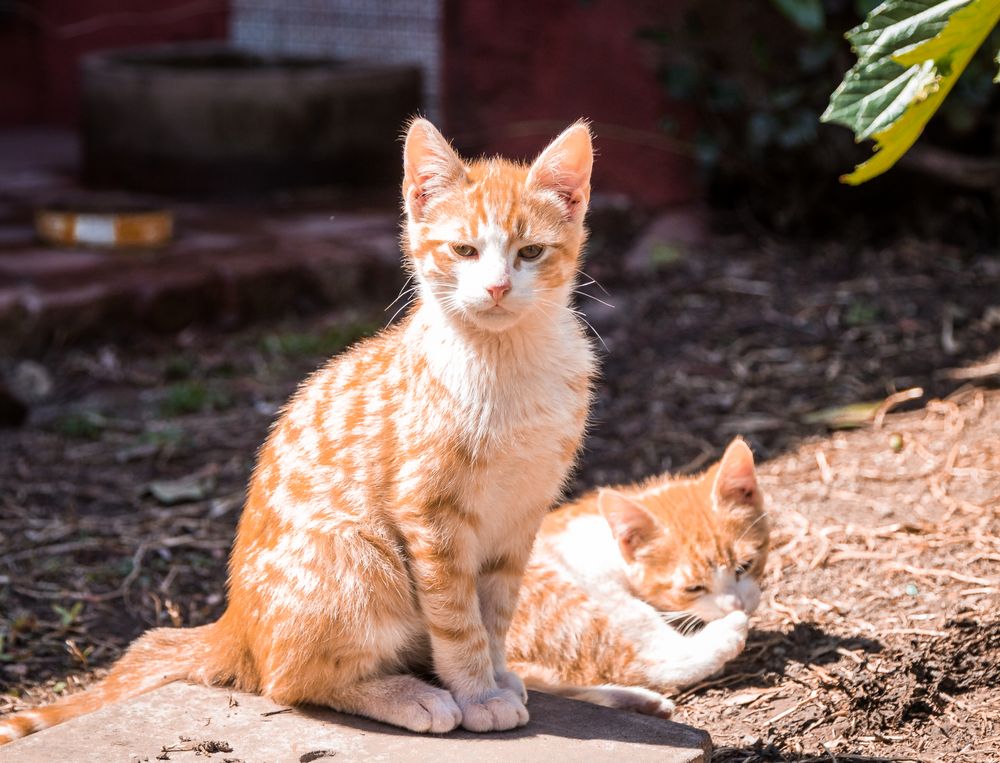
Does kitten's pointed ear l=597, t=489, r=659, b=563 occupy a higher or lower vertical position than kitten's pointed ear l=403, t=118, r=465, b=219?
lower

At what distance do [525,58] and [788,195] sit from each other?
1.78 m

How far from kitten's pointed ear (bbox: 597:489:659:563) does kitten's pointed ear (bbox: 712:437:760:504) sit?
0.72 ft

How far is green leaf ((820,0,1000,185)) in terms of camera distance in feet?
8.63

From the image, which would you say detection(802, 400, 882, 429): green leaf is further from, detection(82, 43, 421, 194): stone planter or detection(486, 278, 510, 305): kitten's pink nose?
detection(82, 43, 421, 194): stone planter

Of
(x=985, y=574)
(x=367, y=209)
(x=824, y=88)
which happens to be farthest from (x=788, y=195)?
(x=985, y=574)

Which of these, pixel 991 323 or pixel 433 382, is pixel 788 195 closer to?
pixel 991 323

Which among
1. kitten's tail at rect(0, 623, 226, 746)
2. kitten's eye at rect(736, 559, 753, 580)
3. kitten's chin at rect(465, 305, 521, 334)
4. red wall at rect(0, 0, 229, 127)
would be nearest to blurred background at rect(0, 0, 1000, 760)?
kitten's eye at rect(736, 559, 753, 580)

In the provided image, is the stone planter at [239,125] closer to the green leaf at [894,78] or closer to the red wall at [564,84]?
the red wall at [564,84]

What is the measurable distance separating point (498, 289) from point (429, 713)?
994 mm

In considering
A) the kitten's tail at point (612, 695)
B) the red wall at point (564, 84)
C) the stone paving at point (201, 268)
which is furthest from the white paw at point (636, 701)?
the red wall at point (564, 84)

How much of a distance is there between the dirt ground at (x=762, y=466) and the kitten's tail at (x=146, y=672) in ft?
1.39

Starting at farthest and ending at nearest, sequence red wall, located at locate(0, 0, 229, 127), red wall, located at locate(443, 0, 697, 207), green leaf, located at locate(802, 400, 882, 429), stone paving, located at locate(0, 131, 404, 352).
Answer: red wall, located at locate(0, 0, 229, 127)
red wall, located at locate(443, 0, 697, 207)
stone paving, located at locate(0, 131, 404, 352)
green leaf, located at locate(802, 400, 882, 429)

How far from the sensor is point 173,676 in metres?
3.12

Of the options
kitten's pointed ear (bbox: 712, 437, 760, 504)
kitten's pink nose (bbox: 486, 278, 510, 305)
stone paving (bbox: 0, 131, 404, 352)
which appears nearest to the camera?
kitten's pink nose (bbox: 486, 278, 510, 305)
